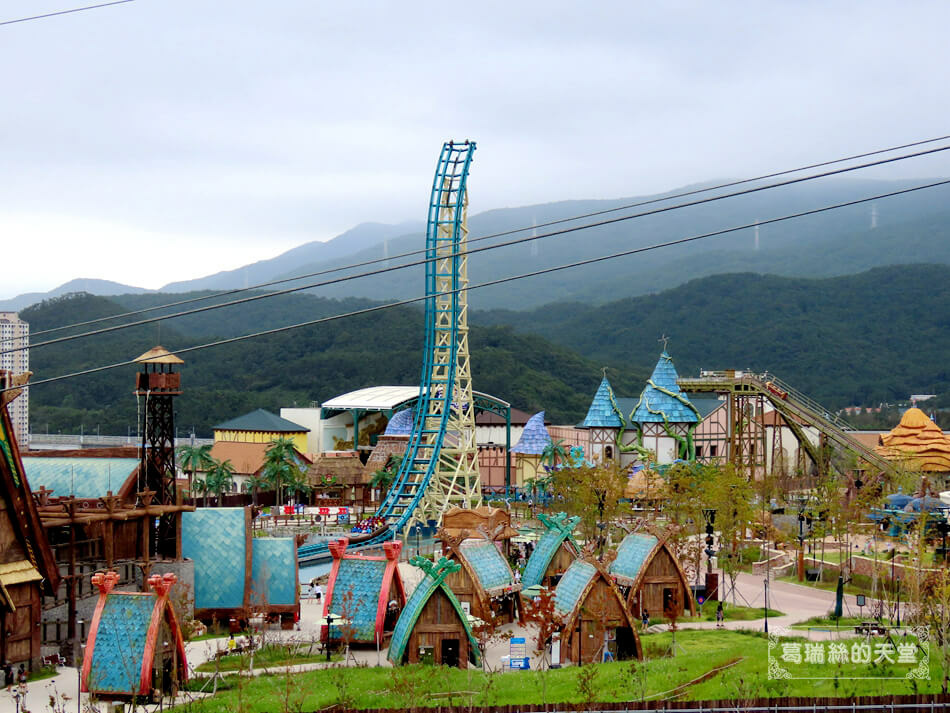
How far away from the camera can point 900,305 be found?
163m

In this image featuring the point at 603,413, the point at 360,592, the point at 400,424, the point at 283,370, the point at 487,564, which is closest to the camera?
the point at 360,592

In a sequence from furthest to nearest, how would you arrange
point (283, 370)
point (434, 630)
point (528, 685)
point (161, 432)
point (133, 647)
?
point (283, 370)
point (161, 432)
point (434, 630)
point (133, 647)
point (528, 685)

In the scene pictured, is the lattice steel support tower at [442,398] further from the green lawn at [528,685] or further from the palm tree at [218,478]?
the green lawn at [528,685]

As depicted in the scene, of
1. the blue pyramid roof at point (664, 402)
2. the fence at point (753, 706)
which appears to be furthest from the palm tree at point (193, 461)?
the fence at point (753, 706)

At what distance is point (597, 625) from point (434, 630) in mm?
3907

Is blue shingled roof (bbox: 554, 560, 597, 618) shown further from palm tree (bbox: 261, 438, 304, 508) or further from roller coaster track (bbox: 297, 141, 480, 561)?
palm tree (bbox: 261, 438, 304, 508)

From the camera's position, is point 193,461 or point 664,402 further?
point 664,402

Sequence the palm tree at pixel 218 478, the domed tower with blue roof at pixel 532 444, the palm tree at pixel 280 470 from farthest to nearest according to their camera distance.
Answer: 1. the domed tower with blue roof at pixel 532 444
2. the palm tree at pixel 280 470
3. the palm tree at pixel 218 478

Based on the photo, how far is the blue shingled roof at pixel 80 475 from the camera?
33594 mm

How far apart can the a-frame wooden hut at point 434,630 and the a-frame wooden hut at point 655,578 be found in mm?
7622

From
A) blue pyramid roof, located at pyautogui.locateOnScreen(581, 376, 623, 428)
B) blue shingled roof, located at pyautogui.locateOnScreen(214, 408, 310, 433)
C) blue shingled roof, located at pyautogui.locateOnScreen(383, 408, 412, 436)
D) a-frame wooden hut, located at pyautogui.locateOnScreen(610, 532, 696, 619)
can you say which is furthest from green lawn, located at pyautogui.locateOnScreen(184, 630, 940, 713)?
blue shingled roof, located at pyautogui.locateOnScreen(214, 408, 310, 433)

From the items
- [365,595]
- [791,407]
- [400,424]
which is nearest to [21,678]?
[365,595]

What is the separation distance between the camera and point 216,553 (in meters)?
30.9

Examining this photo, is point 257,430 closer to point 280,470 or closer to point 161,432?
point 280,470
